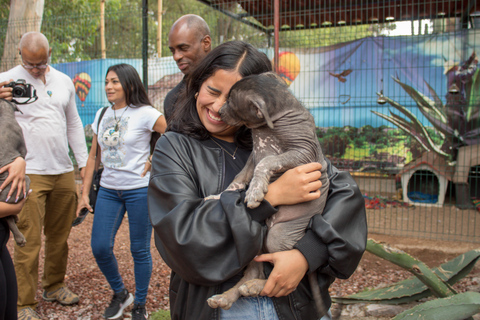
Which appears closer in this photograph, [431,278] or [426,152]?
[431,278]

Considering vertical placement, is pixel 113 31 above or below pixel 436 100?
above

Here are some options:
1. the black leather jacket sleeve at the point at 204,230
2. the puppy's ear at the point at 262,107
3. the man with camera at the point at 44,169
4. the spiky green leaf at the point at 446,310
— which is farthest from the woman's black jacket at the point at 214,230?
the man with camera at the point at 44,169

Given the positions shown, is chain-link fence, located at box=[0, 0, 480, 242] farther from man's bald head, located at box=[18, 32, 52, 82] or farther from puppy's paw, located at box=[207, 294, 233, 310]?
puppy's paw, located at box=[207, 294, 233, 310]

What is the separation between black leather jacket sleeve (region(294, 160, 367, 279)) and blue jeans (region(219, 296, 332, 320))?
0.92ft

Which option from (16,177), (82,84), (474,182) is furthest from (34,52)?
(474,182)

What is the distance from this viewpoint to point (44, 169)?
427cm

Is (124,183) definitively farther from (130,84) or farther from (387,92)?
(387,92)

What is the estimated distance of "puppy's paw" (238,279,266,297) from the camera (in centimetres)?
179

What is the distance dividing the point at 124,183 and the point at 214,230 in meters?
2.67

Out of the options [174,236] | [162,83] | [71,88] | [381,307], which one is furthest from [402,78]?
[174,236]

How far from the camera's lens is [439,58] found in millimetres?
9156

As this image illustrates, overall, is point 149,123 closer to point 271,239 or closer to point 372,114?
point 271,239

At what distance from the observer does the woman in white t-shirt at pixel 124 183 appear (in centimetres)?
406

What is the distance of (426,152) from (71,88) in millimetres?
7914
